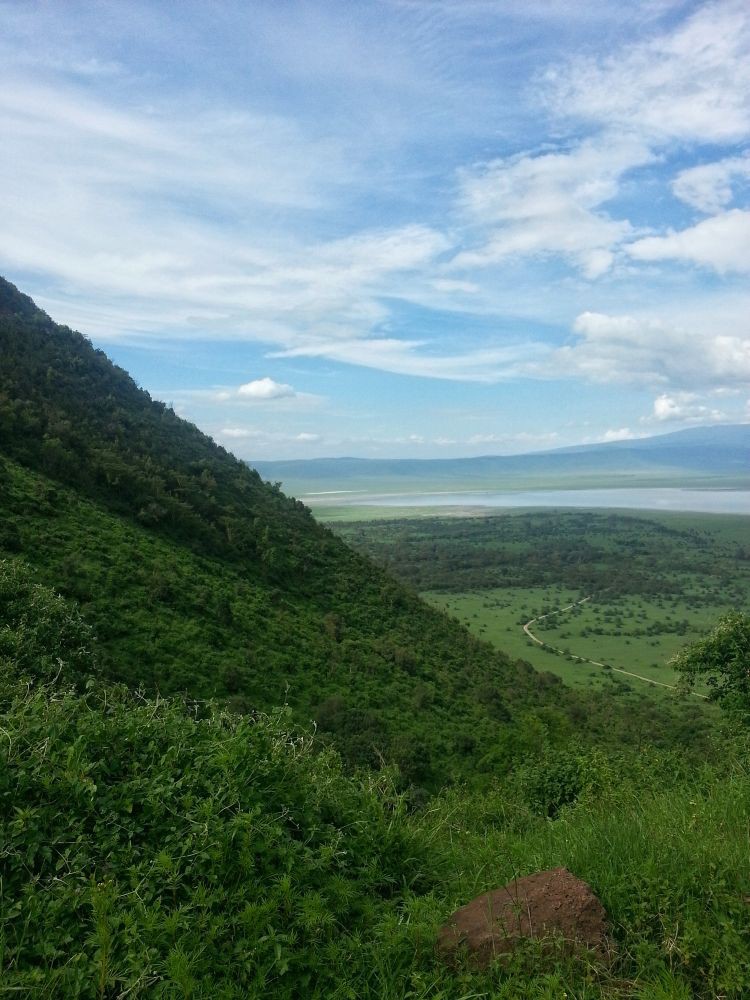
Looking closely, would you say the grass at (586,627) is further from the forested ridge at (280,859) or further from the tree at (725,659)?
the forested ridge at (280,859)

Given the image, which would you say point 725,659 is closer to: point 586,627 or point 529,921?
point 529,921

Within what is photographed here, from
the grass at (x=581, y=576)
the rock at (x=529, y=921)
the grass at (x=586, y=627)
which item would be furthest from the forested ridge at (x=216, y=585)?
the grass at (x=586, y=627)

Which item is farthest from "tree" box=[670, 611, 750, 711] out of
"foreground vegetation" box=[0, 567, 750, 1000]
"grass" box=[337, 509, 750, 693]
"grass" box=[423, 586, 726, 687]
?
"grass" box=[423, 586, 726, 687]

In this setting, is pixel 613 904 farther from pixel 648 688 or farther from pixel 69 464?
pixel 648 688

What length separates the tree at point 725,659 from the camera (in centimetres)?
1267

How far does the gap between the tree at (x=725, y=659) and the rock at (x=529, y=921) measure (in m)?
11.4

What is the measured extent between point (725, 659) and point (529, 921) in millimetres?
12185

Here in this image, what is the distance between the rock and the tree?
37.5 feet

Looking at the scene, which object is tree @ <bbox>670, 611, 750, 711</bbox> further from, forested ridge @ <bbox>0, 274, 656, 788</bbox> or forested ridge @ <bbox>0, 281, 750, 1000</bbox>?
forested ridge @ <bbox>0, 281, 750, 1000</bbox>

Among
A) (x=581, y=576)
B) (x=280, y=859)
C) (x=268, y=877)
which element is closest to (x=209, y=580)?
(x=280, y=859)

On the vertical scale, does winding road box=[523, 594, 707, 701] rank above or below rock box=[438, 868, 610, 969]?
below

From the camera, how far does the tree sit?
12672mm

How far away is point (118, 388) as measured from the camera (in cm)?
3241

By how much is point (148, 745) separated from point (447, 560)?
90053 millimetres
